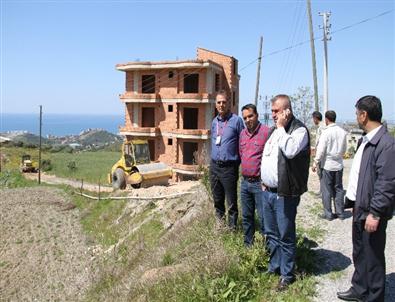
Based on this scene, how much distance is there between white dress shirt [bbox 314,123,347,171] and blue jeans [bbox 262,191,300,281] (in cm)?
274

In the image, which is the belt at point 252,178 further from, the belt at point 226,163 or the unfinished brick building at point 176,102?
the unfinished brick building at point 176,102

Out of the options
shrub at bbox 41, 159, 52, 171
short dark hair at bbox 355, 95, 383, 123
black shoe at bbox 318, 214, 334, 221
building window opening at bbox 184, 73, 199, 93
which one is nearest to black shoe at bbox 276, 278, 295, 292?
short dark hair at bbox 355, 95, 383, 123

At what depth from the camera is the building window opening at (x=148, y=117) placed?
30.3 meters

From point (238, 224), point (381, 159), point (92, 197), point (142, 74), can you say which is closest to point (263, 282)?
point (238, 224)

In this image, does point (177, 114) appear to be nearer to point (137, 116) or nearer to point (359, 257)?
point (137, 116)

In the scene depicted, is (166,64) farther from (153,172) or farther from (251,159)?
(251,159)

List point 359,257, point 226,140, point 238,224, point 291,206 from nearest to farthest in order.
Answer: point 359,257
point 291,206
point 226,140
point 238,224

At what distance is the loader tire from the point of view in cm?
1884

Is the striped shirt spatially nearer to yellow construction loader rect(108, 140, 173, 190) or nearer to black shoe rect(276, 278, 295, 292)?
black shoe rect(276, 278, 295, 292)

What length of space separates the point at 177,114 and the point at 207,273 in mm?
24716

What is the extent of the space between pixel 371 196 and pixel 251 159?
162 centimetres

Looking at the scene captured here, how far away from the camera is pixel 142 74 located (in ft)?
97.4

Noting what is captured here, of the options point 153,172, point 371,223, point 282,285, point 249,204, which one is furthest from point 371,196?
point 153,172

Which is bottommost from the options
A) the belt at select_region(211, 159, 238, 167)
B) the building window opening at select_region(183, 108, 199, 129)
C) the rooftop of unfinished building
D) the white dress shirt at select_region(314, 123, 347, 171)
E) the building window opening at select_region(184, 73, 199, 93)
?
the belt at select_region(211, 159, 238, 167)
